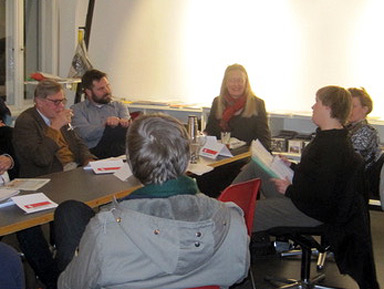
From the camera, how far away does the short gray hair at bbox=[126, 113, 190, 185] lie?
1619 millimetres

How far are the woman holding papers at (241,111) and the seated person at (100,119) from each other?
2.77ft

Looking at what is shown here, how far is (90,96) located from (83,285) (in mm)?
3025

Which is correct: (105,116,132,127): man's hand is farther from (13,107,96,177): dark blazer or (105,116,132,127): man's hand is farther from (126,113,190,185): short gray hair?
(126,113,190,185): short gray hair

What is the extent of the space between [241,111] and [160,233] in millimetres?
3031

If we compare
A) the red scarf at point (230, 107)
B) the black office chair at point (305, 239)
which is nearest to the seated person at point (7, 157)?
the black office chair at point (305, 239)

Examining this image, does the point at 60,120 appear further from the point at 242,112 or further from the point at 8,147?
the point at 242,112

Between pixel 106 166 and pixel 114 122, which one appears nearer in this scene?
pixel 106 166

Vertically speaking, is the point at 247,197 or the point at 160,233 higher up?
the point at 160,233

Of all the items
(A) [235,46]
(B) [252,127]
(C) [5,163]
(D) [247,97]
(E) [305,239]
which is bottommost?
(E) [305,239]

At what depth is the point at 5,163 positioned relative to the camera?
2840 mm

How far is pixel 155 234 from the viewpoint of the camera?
4.91 feet

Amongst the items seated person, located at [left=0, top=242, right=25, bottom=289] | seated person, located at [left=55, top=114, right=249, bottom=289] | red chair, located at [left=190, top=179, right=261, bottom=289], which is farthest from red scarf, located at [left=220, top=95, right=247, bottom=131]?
seated person, located at [left=0, top=242, right=25, bottom=289]

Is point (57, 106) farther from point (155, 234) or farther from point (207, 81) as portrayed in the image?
point (207, 81)

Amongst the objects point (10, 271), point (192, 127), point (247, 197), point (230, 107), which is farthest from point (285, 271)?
point (10, 271)
